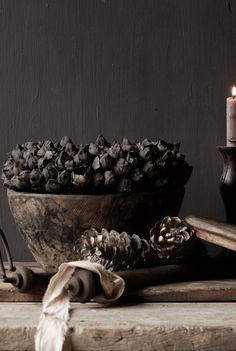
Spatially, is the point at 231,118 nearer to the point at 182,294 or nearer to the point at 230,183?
the point at 230,183

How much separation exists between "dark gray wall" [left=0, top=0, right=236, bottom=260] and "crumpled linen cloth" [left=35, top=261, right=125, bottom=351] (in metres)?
0.43

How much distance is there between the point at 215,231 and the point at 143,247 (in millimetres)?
90

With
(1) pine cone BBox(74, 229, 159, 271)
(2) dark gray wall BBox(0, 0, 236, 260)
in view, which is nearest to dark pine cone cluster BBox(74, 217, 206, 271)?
(1) pine cone BBox(74, 229, 159, 271)

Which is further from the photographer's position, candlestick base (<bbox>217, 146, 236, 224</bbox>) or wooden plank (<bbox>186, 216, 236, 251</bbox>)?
candlestick base (<bbox>217, 146, 236, 224</bbox>)

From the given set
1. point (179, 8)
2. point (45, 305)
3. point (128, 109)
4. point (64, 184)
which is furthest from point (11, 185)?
point (179, 8)

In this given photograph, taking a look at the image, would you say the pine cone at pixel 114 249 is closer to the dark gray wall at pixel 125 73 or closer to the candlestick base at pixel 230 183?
the candlestick base at pixel 230 183

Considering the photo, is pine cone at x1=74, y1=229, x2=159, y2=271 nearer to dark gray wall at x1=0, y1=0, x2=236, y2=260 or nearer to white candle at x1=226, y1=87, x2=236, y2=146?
white candle at x1=226, y1=87, x2=236, y2=146

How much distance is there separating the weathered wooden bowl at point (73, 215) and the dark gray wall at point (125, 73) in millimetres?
290

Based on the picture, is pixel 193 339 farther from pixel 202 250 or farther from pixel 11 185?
pixel 11 185

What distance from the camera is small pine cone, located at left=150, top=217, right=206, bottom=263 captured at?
33.4 inches

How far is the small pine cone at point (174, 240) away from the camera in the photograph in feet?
2.79

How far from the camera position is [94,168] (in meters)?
0.85

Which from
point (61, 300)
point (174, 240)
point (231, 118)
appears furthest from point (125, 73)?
point (61, 300)

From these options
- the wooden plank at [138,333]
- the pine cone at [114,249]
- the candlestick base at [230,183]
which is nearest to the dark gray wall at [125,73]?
the candlestick base at [230,183]
